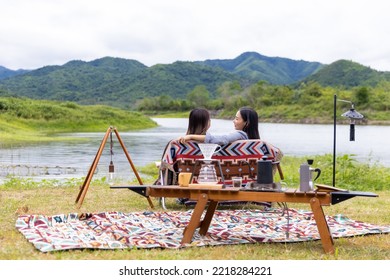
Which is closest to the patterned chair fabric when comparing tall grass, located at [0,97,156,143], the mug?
the mug

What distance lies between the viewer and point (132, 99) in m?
102

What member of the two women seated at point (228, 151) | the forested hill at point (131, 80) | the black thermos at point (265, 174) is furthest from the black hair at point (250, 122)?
the forested hill at point (131, 80)

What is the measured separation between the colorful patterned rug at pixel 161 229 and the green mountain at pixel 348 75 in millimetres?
90186

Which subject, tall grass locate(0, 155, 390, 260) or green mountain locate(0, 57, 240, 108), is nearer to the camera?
tall grass locate(0, 155, 390, 260)

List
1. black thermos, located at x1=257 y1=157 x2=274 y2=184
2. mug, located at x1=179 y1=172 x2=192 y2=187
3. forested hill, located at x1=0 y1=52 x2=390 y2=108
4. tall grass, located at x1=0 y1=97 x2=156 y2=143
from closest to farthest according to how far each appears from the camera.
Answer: black thermos, located at x1=257 y1=157 x2=274 y2=184 → mug, located at x1=179 y1=172 x2=192 y2=187 → tall grass, located at x1=0 y1=97 x2=156 y2=143 → forested hill, located at x1=0 y1=52 x2=390 y2=108

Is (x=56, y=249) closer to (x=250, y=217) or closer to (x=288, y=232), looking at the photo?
(x=288, y=232)

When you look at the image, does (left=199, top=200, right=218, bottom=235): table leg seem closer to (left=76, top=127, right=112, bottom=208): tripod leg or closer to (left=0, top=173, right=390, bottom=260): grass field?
(left=0, top=173, right=390, bottom=260): grass field

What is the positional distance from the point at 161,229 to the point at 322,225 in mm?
1422

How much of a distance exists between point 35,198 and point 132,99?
9567cm

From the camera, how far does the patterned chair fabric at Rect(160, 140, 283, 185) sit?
19.6 ft

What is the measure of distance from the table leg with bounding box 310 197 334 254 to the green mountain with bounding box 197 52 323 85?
15711 cm

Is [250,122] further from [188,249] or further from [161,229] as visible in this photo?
[188,249]

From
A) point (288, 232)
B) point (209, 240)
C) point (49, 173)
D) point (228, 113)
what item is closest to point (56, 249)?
point (209, 240)
